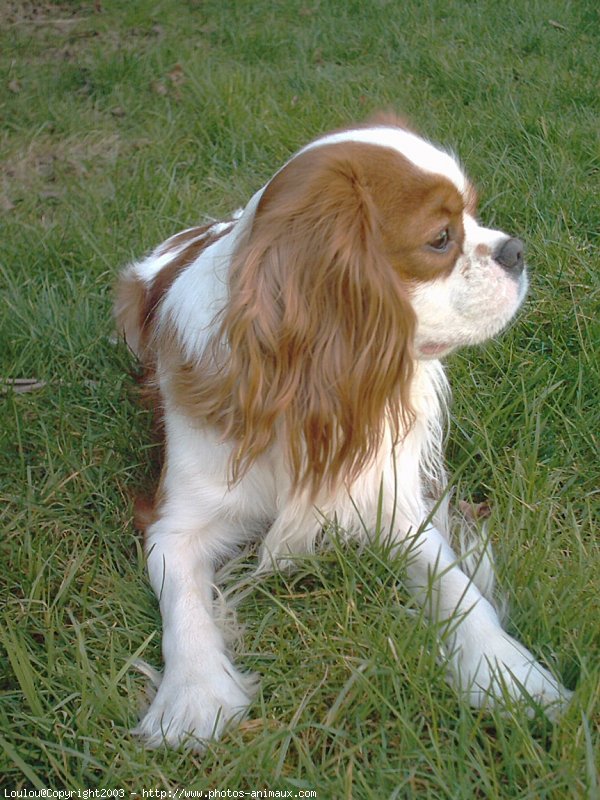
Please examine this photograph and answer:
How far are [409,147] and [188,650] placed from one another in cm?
133

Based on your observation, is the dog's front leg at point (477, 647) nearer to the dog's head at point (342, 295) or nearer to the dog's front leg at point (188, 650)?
the dog's head at point (342, 295)

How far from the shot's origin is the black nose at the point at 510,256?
88.7 inches

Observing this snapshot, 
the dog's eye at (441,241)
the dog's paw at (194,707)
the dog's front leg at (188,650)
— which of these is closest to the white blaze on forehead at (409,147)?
the dog's eye at (441,241)

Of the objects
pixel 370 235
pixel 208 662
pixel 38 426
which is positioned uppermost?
pixel 370 235

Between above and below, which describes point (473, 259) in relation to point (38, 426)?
above

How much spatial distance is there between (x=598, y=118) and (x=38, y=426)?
3.06 meters

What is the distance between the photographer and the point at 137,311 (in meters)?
2.94

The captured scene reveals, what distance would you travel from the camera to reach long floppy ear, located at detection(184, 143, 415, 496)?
1907mm

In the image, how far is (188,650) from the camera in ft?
6.64

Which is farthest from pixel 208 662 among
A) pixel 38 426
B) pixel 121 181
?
pixel 121 181

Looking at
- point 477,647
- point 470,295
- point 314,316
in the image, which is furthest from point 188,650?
point 470,295

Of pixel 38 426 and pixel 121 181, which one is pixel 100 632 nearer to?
pixel 38 426

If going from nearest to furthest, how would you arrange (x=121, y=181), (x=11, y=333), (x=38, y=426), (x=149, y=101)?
(x=38, y=426), (x=11, y=333), (x=121, y=181), (x=149, y=101)

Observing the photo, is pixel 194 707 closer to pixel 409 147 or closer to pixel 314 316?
pixel 314 316
